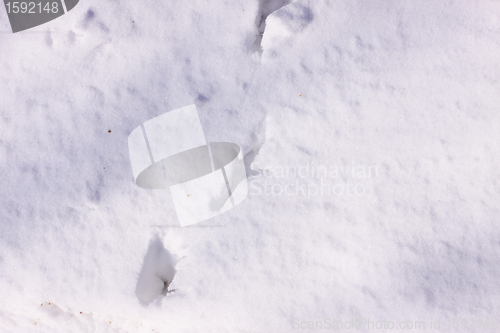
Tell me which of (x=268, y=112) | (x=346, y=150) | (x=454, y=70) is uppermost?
(x=454, y=70)

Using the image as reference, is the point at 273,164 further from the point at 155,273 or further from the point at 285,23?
the point at 155,273

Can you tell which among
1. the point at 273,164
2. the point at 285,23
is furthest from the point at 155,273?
the point at 285,23

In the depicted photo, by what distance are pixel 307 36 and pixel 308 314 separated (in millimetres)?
1218

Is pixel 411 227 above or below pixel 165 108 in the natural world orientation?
below

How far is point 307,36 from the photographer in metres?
1.22

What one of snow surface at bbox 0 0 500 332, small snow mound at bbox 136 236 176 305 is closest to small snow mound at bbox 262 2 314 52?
snow surface at bbox 0 0 500 332

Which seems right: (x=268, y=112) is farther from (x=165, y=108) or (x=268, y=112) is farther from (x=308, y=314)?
(x=308, y=314)

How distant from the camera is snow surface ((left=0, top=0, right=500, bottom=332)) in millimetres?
1208

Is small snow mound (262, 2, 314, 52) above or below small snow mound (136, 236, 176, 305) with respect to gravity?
above

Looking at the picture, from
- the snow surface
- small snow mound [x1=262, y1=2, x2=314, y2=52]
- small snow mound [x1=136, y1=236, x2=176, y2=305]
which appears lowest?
small snow mound [x1=136, y1=236, x2=176, y2=305]

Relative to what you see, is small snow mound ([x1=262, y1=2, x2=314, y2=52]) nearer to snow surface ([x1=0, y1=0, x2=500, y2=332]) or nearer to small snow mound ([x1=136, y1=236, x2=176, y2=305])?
snow surface ([x1=0, y1=0, x2=500, y2=332])

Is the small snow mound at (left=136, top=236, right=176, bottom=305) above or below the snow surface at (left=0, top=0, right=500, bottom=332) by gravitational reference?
below

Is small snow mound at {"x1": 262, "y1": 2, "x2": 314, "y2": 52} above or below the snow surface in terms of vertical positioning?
above

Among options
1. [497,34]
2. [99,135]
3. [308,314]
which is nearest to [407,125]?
[497,34]
